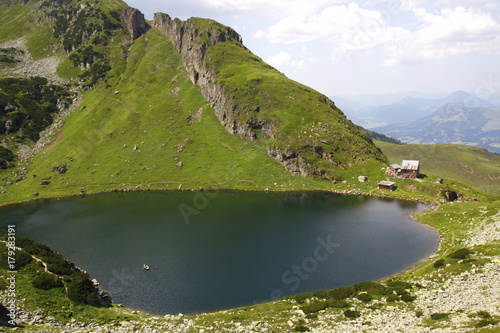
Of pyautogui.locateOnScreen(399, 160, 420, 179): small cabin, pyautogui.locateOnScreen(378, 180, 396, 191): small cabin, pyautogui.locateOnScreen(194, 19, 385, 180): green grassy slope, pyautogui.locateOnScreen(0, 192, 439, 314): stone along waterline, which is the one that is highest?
pyautogui.locateOnScreen(194, 19, 385, 180): green grassy slope

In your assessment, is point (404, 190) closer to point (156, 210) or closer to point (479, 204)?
point (479, 204)

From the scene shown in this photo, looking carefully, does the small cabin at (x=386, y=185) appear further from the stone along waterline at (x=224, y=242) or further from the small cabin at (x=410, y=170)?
the stone along waterline at (x=224, y=242)

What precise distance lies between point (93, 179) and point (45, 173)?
83.3 feet

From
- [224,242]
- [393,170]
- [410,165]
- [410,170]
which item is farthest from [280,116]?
[224,242]

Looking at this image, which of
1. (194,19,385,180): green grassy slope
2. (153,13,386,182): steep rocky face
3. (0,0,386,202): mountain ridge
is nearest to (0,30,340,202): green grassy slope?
(0,0,386,202): mountain ridge

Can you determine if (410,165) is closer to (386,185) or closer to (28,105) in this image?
(386,185)

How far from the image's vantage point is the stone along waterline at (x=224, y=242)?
56.6m

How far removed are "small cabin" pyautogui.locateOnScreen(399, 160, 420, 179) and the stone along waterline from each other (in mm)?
21193

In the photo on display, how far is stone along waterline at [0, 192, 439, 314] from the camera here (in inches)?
2228

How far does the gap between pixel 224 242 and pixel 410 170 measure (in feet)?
282

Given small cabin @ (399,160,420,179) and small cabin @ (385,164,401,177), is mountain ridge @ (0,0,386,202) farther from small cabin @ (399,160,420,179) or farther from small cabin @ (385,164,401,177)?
small cabin @ (399,160,420,179)

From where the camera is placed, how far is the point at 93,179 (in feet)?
453

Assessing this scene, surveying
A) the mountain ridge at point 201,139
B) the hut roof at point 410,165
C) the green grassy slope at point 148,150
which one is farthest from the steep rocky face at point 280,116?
the hut roof at point 410,165

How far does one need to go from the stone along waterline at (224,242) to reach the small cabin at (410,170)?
69.5 ft
